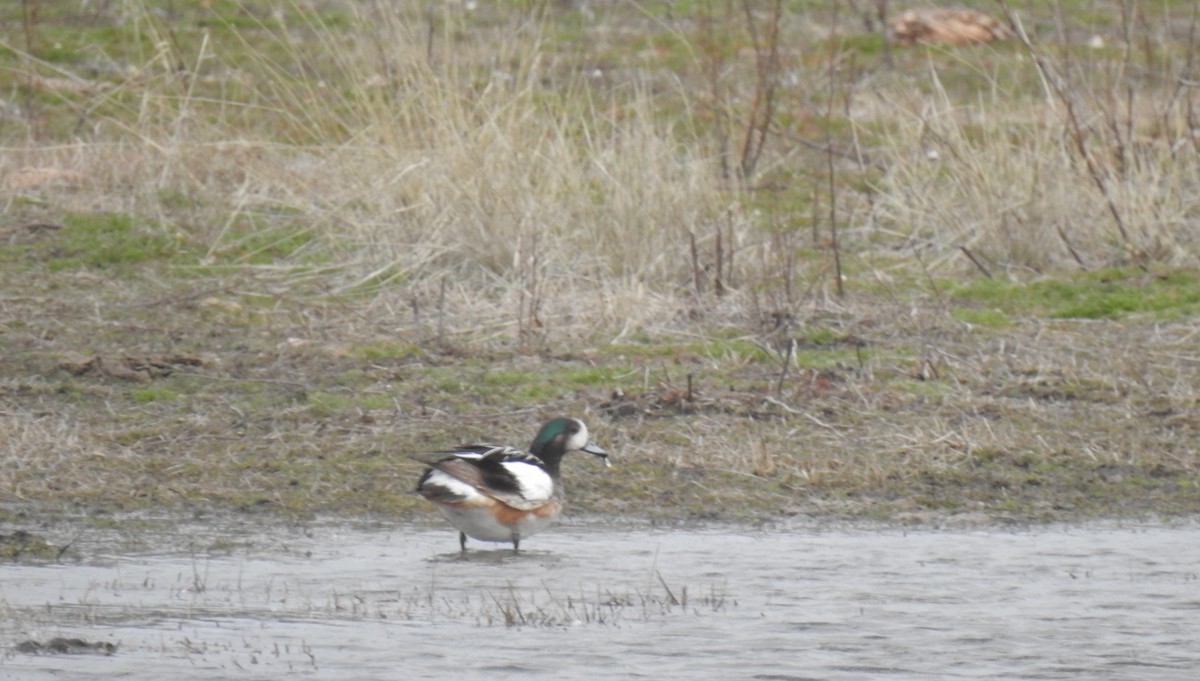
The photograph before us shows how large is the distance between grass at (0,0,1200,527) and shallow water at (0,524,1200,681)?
58 cm

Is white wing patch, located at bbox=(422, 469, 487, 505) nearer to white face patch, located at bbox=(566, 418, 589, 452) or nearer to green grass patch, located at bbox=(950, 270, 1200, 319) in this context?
white face patch, located at bbox=(566, 418, 589, 452)

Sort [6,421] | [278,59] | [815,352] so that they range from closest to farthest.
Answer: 1. [6,421]
2. [815,352]
3. [278,59]

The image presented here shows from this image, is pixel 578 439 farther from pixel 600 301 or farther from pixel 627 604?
pixel 600 301

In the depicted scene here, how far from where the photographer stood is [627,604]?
572cm

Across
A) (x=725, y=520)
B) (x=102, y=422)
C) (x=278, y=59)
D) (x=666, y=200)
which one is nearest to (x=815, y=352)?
(x=666, y=200)

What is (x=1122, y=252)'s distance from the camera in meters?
11.0

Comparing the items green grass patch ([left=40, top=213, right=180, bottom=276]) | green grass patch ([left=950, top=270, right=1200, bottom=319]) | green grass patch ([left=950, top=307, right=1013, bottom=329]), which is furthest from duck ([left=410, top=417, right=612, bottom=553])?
green grass patch ([left=40, top=213, right=180, bottom=276])


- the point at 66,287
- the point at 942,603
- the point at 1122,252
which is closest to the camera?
the point at 942,603

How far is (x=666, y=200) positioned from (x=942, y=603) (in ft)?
15.8

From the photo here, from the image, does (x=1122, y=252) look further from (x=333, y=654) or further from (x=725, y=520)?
(x=333, y=654)

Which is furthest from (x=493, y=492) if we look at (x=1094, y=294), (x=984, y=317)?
(x=1094, y=294)

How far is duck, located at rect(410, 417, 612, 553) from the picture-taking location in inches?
257

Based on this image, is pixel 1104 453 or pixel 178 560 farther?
pixel 1104 453

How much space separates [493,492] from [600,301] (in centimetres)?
318
